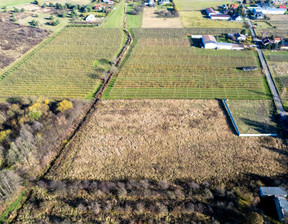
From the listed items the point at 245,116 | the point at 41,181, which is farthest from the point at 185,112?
the point at 41,181

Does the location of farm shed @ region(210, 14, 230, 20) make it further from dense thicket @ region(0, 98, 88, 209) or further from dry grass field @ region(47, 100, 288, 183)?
dense thicket @ region(0, 98, 88, 209)

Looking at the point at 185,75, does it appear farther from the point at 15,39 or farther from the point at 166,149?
the point at 15,39

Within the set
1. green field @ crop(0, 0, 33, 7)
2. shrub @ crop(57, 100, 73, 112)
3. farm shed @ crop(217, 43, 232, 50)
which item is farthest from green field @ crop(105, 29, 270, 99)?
green field @ crop(0, 0, 33, 7)

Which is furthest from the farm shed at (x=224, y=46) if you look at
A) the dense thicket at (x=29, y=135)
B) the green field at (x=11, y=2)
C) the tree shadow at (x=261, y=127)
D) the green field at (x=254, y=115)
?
the green field at (x=11, y=2)

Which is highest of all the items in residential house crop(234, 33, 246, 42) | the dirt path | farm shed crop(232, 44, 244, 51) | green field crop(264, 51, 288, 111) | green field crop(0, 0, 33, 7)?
residential house crop(234, 33, 246, 42)

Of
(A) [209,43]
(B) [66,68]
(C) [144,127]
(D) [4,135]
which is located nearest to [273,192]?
(C) [144,127]

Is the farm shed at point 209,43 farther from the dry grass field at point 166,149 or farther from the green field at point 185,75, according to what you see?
the dry grass field at point 166,149

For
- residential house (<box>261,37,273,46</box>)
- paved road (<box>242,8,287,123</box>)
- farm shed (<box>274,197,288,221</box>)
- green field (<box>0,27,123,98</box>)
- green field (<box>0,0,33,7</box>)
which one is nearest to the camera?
farm shed (<box>274,197,288,221</box>)
